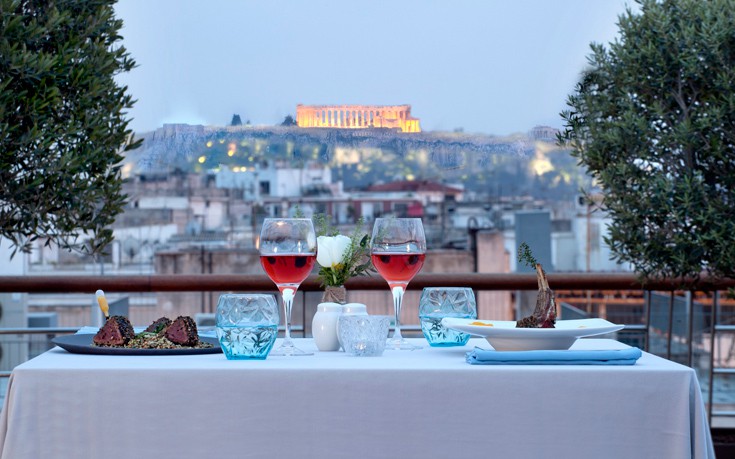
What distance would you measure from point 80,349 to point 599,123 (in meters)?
2.61

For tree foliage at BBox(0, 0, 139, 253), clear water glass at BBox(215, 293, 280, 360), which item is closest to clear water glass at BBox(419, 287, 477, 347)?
clear water glass at BBox(215, 293, 280, 360)

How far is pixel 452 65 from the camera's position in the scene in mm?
14766

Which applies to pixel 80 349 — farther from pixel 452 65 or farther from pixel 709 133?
pixel 452 65

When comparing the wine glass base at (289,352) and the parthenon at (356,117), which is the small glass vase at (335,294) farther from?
the parthenon at (356,117)

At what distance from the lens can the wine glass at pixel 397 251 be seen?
1584mm

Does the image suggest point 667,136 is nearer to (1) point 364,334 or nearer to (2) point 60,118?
(2) point 60,118

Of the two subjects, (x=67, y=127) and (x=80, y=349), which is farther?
(x=67, y=127)

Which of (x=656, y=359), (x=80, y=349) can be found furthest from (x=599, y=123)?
(x=80, y=349)

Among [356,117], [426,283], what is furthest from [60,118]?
[426,283]

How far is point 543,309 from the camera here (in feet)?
4.96

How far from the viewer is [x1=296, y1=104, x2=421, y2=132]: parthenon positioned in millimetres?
2320

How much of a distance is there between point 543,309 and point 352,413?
37cm

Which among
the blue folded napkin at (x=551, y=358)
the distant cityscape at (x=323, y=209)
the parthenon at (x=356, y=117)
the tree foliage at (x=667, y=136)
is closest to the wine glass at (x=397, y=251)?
the blue folded napkin at (x=551, y=358)

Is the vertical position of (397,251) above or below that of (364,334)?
above
